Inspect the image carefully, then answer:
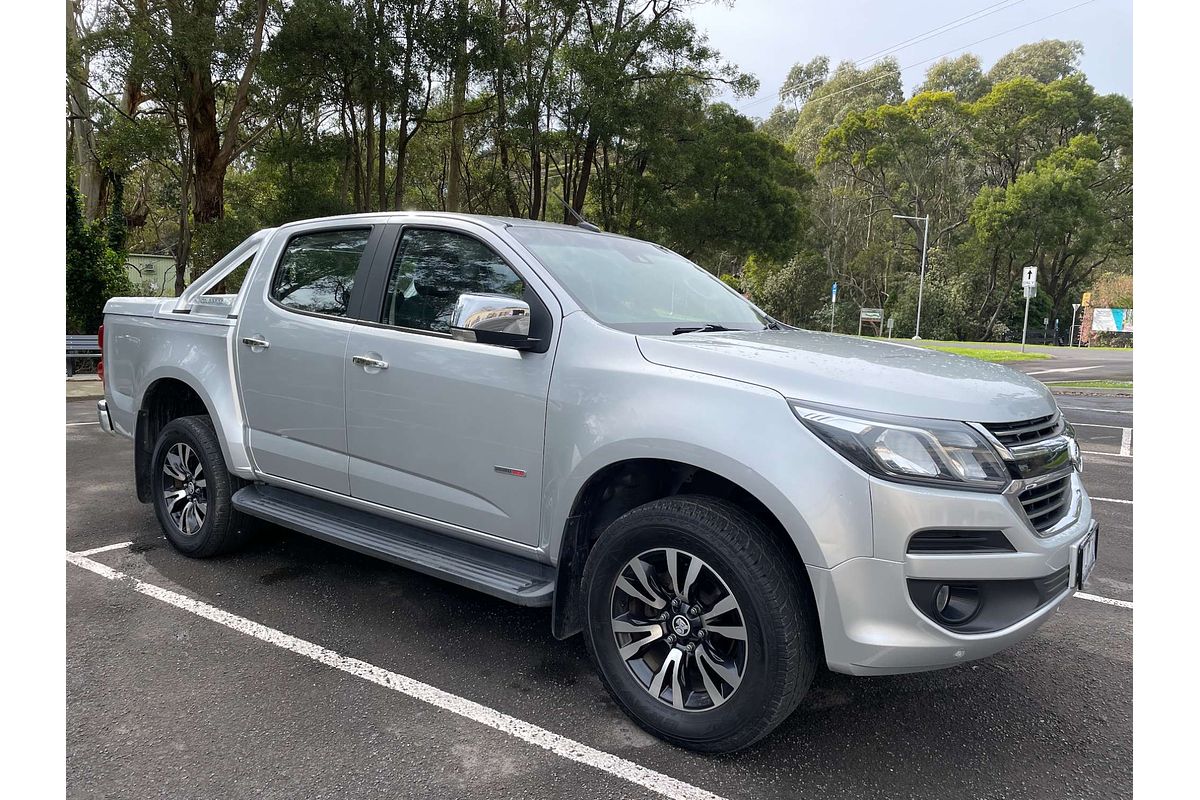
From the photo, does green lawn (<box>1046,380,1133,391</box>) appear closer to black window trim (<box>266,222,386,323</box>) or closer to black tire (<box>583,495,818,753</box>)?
black window trim (<box>266,222,386,323</box>)

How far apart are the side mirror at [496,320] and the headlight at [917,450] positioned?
122 cm

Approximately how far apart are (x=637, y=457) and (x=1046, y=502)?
1365mm

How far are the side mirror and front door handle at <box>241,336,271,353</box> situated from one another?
1479mm

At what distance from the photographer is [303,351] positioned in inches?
155

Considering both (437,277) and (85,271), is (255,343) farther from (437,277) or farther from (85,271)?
(85,271)

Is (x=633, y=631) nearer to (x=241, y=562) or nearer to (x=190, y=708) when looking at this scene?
(x=190, y=708)

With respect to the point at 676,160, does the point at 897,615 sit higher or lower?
lower

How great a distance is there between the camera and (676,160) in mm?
20328

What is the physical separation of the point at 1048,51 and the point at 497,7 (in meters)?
46.8

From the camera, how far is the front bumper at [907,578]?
2.36 meters

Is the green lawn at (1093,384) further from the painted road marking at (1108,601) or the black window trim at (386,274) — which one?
the black window trim at (386,274)

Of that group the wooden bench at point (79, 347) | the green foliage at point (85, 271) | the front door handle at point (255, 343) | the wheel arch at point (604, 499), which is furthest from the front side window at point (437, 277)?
the green foliage at point (85, 271)

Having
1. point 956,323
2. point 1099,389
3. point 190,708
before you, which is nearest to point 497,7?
point 1099,389

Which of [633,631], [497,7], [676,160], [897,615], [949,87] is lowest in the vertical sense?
[633,631]
